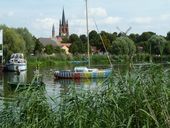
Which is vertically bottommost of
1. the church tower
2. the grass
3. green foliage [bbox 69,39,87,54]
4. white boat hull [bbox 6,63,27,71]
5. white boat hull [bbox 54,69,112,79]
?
white boat hull [bbox 54,69,112,79]

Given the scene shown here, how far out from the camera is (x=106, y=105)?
6836 millimetres

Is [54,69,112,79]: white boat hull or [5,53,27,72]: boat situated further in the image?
[5,53,27,72]: boat

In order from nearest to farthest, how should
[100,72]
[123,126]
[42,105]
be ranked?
[123,126] < [42,105] < [100,72]

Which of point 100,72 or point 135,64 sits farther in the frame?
point 100,72

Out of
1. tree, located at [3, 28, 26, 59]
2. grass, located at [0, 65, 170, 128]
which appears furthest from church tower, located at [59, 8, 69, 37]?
grass, located at [0, 65, 170, 128]

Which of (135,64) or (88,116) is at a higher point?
(135,64)

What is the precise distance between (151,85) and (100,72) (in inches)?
1774

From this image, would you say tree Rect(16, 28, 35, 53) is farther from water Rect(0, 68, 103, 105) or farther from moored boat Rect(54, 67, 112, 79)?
water Rect(0, 68, 103, 105)

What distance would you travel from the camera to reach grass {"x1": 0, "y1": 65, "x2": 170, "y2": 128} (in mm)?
6219

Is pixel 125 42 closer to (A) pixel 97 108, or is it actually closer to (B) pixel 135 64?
(B) pixel 135 64

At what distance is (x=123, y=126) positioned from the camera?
6148mm

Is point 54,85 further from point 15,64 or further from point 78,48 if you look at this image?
point 78,48

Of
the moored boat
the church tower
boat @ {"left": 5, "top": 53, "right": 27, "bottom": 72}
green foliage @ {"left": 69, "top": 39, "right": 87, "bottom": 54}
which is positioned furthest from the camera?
the church tower

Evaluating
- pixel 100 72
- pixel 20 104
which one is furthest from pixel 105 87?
pixel 100 72
